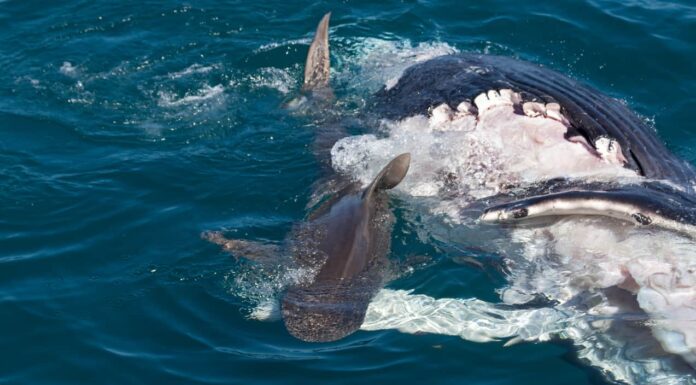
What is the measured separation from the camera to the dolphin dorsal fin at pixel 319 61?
42.6 feet

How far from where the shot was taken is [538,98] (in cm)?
1079

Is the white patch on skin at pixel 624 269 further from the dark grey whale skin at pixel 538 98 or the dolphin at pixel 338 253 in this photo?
the dolphin at pixel 338 253

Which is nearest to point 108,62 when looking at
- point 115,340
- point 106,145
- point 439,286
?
point 106,145

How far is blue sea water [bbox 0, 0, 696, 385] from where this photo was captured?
878 cm

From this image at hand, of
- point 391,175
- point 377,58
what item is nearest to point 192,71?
point 377,58

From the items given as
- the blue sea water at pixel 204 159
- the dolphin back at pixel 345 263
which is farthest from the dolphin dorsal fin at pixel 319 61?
the dolphin back at pixel 345 263

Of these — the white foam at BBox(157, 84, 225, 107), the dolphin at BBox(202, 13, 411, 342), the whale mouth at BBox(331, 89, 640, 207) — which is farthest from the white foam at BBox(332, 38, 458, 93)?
the dolphin at BBox(202, 13, 411, 342)

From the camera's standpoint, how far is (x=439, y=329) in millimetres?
9047

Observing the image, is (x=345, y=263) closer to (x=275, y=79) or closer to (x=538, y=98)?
(x=538, y=98)

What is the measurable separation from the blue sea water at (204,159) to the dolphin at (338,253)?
0.73 feet

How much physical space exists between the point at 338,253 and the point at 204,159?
11.2ft

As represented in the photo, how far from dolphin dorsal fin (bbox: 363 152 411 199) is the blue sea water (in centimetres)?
63

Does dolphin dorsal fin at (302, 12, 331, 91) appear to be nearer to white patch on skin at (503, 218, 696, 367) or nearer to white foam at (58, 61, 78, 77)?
white foam at (58, 61, 78, 77)

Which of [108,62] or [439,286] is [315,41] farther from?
[439,286]
